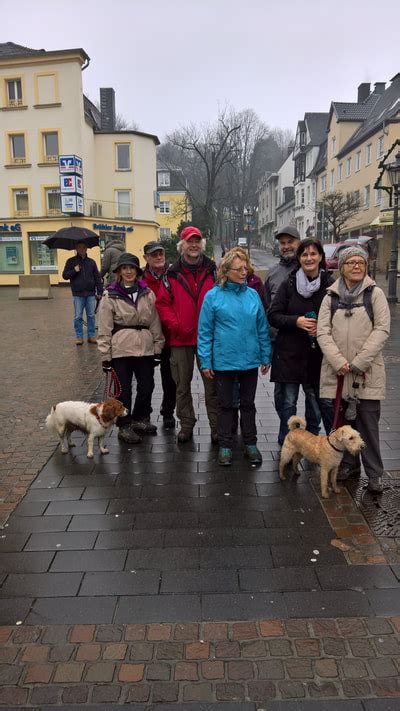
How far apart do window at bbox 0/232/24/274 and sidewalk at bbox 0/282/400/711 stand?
3084 centimetres

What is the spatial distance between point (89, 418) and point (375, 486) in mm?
2617

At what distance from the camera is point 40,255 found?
34.0 m

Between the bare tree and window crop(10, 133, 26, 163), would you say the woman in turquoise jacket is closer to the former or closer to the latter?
the bare tree

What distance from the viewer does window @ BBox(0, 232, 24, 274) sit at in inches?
1335

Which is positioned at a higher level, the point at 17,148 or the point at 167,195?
the point at 167,195

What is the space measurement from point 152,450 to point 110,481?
79 centimetres

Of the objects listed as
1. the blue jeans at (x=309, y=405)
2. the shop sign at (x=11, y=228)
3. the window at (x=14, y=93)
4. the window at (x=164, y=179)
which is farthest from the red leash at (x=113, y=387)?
the window at (x=164, y=179)

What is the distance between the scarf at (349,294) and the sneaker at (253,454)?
1.63 m

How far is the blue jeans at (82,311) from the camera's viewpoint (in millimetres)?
11281

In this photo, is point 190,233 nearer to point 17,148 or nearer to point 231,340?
point 231,340

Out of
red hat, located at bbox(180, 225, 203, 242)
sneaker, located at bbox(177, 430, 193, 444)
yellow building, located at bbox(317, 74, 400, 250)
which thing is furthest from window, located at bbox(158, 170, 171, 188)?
sneaker, located at bbox(177, 430, 193, 444)

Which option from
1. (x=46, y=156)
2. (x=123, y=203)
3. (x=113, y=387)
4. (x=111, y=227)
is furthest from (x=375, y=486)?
(x=123, y=203)

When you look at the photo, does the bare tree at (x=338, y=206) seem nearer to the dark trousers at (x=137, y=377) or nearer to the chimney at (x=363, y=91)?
the chimney at (x=363, y=91)

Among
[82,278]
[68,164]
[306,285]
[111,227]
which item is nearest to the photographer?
[306,285]
